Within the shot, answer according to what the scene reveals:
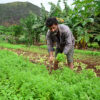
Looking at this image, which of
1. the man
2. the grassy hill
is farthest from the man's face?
the grassy hill

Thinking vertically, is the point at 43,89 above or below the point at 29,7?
below

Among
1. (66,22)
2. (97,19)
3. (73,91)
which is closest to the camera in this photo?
(73,91)

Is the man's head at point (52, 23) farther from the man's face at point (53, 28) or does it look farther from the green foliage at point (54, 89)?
the green foliage at point (54, 89)

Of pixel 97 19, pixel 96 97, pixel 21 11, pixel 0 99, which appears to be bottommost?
pixel 0 99

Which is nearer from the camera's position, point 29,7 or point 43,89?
point 43,89

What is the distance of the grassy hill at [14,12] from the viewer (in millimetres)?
29719

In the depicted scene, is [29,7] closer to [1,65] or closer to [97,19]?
[97,19]

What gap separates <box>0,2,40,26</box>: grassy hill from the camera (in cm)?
2972

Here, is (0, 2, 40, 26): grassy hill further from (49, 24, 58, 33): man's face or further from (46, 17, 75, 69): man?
(49, 24, 58, 33): man's face

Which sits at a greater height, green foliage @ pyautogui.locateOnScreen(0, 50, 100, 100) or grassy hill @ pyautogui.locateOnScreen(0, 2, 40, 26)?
grassy hill @ pyautogui.locateOnScreen(0, 2, 40, 26)

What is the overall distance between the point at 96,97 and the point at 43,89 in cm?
86

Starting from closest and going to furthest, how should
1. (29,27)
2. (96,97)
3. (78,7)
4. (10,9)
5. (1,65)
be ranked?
(96,97) → (78,7) → (1,65) → (29,27) → (10,9)

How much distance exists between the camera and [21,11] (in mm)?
35312

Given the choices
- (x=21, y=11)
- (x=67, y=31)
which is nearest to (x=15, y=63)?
(x=67, y=31)
